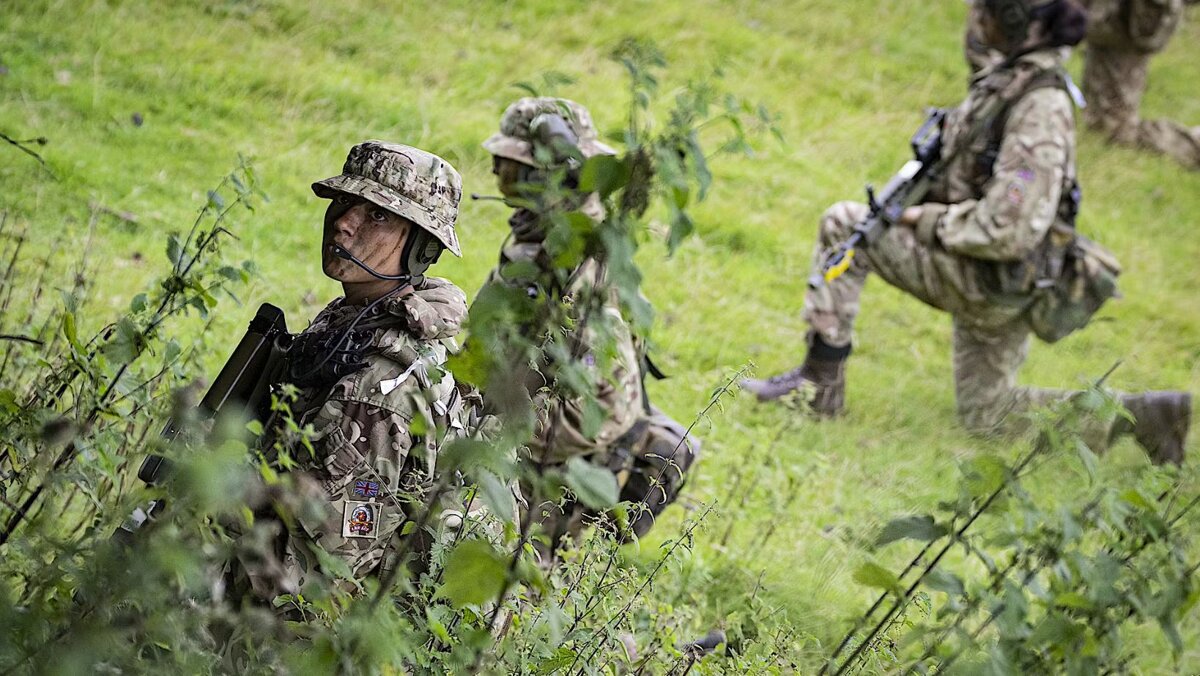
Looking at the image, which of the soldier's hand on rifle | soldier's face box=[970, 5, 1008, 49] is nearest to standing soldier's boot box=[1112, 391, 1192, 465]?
the soldier's hand on rifle

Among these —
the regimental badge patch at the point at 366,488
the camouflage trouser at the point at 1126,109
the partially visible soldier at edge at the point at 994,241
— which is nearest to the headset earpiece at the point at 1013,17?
the partially visible soldier at edge at the point at 994,241

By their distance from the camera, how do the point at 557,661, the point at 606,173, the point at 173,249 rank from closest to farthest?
the point at 606,173, the point at 557,661, the point at 173,249

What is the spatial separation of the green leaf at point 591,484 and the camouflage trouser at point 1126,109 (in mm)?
13054

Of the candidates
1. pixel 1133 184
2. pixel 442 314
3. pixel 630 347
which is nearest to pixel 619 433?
pixel 630 347

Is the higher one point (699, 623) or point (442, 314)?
point (442, 314)

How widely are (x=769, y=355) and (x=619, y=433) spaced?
12.4 ft

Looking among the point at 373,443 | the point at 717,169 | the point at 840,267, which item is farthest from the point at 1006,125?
the point at 373,443

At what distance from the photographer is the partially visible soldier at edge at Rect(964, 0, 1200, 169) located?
42.2ft

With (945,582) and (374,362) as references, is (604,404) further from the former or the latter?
(945,582)

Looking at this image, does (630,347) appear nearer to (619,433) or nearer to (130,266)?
(619,433)

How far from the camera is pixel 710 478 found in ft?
18.7

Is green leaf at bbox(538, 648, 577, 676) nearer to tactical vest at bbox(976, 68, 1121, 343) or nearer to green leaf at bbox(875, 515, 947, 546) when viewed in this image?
green leaf at bbox(875, 515, 947, 546)

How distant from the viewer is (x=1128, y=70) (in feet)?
44.0

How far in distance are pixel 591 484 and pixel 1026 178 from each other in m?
5.60
